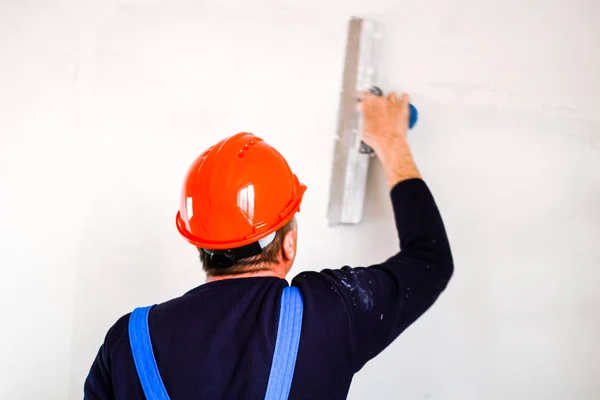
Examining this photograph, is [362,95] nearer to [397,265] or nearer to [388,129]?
[388,129]

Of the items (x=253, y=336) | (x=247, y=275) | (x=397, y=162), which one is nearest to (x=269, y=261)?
(x=247, y=275)

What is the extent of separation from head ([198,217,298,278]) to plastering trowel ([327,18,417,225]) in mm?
364

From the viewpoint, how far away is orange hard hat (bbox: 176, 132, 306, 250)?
2.69 ft

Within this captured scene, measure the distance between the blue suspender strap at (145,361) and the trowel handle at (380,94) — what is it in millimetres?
687

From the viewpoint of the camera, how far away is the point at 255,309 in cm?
76

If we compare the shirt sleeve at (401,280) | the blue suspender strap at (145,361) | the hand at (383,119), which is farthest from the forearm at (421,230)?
the blue suspender strap at (145,361)

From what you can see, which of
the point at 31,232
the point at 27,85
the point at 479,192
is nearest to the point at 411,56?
the point at 479,192

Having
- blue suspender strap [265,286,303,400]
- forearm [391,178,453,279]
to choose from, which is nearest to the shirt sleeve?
forearm [391,178,453,279]

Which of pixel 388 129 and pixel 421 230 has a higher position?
pixel 388 129

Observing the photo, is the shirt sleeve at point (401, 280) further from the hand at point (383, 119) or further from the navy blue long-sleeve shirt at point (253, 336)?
the hand at point (383, 119)

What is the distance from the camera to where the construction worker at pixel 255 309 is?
742 mm

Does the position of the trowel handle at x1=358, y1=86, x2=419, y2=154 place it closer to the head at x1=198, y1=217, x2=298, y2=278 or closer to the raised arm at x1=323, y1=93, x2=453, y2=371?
the raised arm at x1=323, y1=93, x2=453, y2=371

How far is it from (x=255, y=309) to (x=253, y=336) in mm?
43

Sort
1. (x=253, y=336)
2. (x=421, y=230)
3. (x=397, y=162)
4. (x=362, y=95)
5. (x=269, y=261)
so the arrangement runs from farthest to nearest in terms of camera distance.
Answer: (x=362, y=95) → (x=397, y=162) → (x=421, y=230) → (x=269, y=261) → (x=253, y=336)
